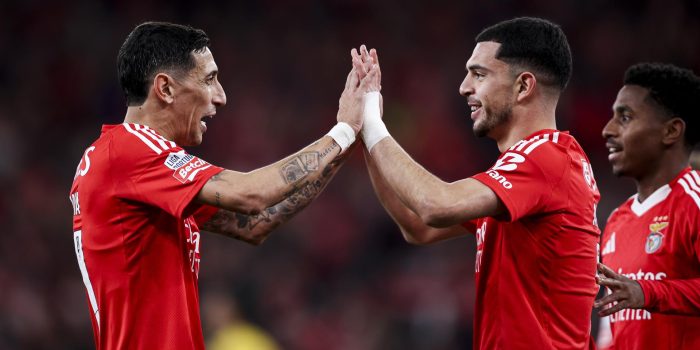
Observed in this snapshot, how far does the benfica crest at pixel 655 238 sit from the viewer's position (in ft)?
16.2

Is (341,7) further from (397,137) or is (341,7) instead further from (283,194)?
(283,194)

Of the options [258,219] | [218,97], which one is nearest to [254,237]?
[258,219]

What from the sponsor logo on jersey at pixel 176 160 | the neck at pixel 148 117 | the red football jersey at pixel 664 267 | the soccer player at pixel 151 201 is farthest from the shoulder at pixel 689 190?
the neck at pixel 148 117

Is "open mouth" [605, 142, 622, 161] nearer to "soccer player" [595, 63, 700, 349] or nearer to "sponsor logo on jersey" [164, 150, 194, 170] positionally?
"soccer player" [595, 63, 700, 349]

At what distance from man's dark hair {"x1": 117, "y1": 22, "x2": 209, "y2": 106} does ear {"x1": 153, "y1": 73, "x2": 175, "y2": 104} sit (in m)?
0.03

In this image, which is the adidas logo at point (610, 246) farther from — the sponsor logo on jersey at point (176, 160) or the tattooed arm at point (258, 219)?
the sponsor logo on jersey at point (176, 160)

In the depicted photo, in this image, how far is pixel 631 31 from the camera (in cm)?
1273

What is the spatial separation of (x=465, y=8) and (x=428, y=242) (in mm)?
8585

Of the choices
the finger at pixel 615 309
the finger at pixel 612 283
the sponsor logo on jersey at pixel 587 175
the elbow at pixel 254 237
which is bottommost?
the finger at pixel 615 309

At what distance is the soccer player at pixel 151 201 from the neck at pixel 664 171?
6.50 ft

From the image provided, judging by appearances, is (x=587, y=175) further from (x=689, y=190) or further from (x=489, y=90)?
(x=689, y=190)

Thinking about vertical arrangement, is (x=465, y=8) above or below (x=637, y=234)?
above

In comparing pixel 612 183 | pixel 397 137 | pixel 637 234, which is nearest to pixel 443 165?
pixel 397 137

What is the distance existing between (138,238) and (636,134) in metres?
2.84
